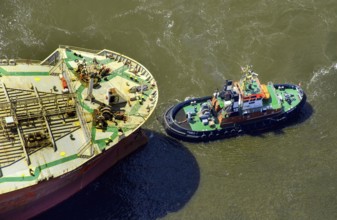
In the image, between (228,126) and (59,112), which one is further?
(228,126)

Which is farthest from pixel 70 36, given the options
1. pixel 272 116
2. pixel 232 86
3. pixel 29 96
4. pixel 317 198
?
pixel 317 198

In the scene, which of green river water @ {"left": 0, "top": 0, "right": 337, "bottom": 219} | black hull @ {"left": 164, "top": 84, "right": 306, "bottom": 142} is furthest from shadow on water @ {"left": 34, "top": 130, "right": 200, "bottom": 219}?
black hull @ {"left": 164, "top": 84, "right": 306, "bottom": 142}

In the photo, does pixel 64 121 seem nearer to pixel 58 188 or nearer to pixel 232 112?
pixel 58 188

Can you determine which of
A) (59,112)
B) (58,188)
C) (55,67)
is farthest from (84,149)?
(55,67)

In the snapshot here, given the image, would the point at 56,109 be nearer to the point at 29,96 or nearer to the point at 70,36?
the point at 29,96

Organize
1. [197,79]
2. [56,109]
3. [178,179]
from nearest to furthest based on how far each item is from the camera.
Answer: [56,109] < [178,179] < [197,79]

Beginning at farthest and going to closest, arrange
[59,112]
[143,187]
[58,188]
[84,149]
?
[143,187] → [59,112] → [58,188] → [84,149]

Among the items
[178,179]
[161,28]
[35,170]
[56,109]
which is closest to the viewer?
[35,170]

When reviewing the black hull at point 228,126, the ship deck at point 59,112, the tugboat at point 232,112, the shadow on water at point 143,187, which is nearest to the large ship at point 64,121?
the ship deck at point 59,112
